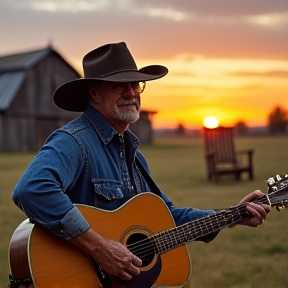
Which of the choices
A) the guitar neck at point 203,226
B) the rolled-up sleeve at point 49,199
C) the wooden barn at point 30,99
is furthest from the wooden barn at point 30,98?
the rolled-up sleeve at point 49,199

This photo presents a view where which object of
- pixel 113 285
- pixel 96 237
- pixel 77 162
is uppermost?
pixel 77 162

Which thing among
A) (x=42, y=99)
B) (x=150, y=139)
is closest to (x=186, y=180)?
(x=42, y=99)

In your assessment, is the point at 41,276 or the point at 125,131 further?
the point at 125,131

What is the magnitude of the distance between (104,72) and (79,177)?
2.03ft

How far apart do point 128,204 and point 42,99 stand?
29.5 metres

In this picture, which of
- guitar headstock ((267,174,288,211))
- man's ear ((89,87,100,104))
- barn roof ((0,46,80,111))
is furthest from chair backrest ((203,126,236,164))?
barn roof ((0,46,80,111))

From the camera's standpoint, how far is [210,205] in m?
9.55

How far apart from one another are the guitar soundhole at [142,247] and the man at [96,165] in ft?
0.39

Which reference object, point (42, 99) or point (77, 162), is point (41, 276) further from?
point (42, 99)

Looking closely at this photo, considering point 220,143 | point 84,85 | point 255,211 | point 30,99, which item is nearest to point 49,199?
point 84,85

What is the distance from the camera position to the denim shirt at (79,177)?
2592 millimetres

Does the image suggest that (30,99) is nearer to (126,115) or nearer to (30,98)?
(30,98)

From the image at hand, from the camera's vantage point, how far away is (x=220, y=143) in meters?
14.8

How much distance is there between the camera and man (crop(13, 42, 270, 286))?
102 inches
